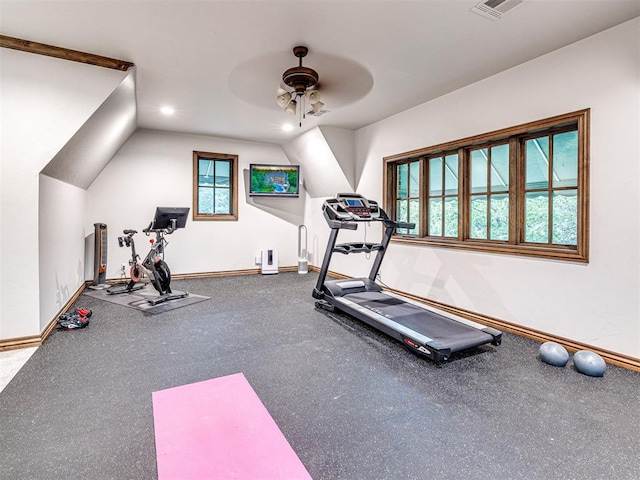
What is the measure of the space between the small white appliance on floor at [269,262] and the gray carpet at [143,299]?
200 centimetres

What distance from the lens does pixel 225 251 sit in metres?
6.54

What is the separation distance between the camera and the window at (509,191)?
3014 mm

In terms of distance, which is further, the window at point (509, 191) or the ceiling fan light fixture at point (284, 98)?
the ceiling fan light fixture at point (284, 98)

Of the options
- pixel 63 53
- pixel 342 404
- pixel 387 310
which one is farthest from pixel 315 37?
pixel 342 404

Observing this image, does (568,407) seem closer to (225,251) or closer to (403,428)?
(403,428)

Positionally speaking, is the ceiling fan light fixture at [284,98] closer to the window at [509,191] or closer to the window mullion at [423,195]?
the window at [509,191]

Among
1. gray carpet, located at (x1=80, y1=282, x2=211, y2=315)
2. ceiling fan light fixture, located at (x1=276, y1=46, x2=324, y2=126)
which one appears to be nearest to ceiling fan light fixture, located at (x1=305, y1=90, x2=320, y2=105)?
ceiling fan light fixture, located at (x1=276, y1=46, x2=324, y2=126)

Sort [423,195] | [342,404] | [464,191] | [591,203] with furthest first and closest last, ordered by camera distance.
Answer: [423,195] < [464,191] < [591,203] < [342,404]

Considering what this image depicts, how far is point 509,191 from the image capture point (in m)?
3.49

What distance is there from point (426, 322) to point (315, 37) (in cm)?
278

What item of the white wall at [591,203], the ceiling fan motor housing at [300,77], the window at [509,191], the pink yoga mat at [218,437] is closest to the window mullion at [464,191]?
the window at [509,191]

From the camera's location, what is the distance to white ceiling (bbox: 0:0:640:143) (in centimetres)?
239

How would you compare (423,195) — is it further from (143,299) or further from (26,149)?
(26,149)

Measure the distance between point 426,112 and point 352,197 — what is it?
1.49 meters
